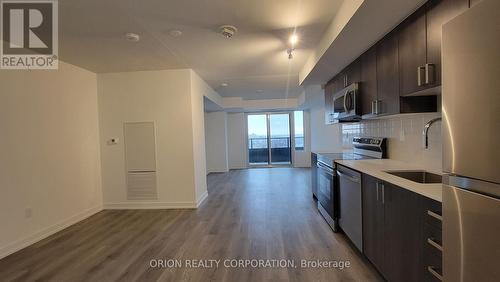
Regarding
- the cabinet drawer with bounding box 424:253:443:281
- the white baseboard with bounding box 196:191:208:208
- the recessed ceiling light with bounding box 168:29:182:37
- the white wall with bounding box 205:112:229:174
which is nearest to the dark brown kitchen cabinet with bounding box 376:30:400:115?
the cabinet drawer with bounding box 424:253:443:281

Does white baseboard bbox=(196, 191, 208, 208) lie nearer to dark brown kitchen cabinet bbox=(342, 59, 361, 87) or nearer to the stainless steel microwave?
the stainless steel microwave

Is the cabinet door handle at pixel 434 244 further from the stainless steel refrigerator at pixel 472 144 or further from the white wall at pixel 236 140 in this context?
the white wall at pixel 236 140

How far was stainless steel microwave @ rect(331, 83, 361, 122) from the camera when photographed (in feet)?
9.59

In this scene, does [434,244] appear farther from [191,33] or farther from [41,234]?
[41,234]

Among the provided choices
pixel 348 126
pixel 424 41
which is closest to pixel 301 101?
pixel 348 126

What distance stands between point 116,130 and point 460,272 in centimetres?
471

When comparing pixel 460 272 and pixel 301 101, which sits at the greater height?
pixel 301 101

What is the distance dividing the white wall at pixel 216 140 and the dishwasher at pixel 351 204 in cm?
563

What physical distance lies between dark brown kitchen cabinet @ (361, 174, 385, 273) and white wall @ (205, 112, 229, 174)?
623 cm

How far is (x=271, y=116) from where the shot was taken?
28.8 feet

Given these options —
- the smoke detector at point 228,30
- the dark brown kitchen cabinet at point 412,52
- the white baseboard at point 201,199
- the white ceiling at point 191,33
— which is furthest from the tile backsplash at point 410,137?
the white baseboard at point 201,199

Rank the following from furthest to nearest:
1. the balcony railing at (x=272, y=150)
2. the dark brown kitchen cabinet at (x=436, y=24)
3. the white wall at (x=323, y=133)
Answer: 1. the balcony railing at (x=272, y=150)
2. the white wall at (x=323, y=133)
3. the dark brown kitchen cabinet at (x=436, y=24)

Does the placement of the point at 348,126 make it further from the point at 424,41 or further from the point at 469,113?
the point at 469,113

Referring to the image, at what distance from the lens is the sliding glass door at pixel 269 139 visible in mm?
8805
